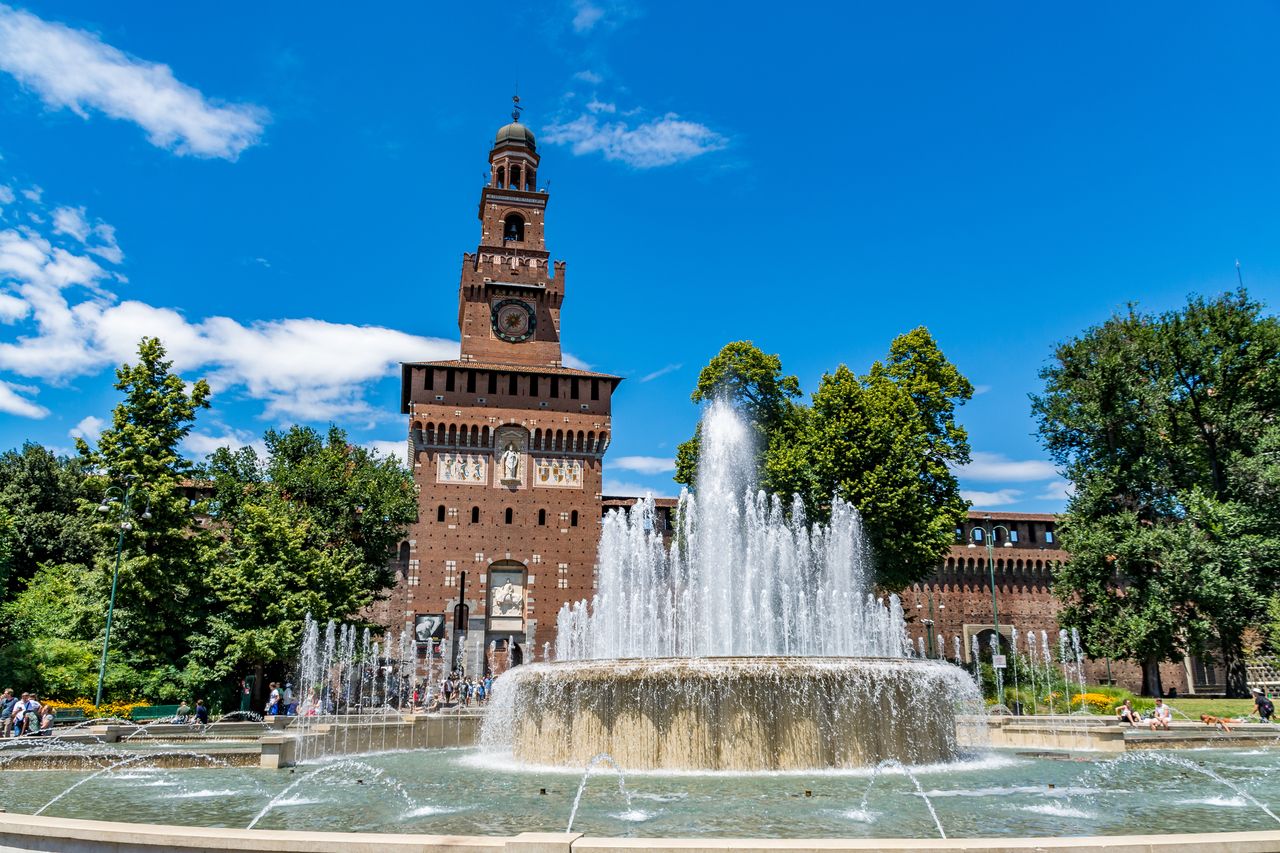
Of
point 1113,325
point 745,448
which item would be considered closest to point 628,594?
point 745,448

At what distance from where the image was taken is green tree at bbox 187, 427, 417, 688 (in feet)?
82.7

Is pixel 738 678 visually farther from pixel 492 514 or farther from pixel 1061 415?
pixel 492 514

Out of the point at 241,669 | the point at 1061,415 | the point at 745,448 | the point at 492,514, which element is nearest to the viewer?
the point at 241,669

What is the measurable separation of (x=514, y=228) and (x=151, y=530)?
→ 25664mm

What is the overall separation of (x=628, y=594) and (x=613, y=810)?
2095 cm

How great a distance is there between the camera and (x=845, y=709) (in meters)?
11.4

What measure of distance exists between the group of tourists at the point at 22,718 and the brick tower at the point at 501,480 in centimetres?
1850

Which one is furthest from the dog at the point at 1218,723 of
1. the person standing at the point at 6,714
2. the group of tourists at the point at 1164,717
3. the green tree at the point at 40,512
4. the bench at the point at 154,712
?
the green tree at the point at 40,512

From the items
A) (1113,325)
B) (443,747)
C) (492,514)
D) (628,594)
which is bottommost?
(443,747)

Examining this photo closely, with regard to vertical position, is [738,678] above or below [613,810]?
above

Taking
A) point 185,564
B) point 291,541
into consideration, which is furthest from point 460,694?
point 185,564

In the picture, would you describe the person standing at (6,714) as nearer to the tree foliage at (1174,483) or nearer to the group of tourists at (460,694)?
the group of tourists at (460,694)

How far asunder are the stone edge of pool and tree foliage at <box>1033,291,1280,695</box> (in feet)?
75.2

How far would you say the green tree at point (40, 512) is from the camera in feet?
110
